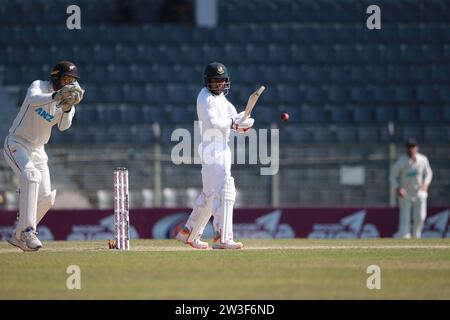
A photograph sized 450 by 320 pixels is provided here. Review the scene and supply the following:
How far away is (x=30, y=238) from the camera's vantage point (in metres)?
13.0

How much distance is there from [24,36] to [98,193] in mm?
6716

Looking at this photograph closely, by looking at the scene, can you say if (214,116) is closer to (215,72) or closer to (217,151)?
(217,151)

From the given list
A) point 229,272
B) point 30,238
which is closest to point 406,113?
point 30,238

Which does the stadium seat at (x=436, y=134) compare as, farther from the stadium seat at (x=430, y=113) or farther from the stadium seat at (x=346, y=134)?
the stadium seat at (x=430, y=113)

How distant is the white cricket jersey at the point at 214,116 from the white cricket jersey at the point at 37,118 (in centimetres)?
147

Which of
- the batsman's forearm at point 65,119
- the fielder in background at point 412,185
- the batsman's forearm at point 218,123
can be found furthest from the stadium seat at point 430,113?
the batsman's forearm at point 65,119

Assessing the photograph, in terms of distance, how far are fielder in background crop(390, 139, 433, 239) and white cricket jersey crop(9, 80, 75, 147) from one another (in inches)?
374

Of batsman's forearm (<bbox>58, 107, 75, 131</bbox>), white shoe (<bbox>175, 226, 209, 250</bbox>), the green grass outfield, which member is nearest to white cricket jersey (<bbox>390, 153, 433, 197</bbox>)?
the green grass outfield

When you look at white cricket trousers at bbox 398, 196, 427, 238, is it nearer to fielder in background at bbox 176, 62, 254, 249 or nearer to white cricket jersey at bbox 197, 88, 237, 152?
fielder in background at bbox 176, 62, 254, 249

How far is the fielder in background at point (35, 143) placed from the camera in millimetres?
12922

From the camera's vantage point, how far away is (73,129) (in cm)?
2422
